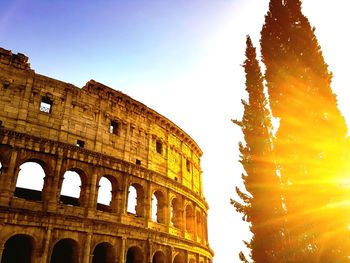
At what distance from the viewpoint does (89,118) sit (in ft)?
61.3

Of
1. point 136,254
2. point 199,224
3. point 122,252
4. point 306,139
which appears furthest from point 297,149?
point 199,224

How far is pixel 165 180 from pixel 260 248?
1033 centimetres

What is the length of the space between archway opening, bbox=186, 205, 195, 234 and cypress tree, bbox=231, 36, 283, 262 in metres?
11.7

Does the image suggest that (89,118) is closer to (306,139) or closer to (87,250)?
(87,250)

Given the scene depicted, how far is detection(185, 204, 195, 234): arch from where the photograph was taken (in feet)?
77.2

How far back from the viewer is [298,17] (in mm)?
14242

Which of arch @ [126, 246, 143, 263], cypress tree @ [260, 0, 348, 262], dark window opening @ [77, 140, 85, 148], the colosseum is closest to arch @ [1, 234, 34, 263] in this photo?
the colosseum

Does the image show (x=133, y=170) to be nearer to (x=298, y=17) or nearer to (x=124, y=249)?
(x=124, y=249)

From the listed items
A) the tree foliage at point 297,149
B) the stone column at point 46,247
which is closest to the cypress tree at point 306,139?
the tree foliage at point 297,149

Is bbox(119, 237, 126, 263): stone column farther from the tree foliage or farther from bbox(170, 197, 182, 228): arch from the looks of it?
the tree foliage

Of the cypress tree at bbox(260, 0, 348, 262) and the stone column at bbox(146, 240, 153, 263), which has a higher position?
the cypress tree at bbox(260, 0, 348, 262)

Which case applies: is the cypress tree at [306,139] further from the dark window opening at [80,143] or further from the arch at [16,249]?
the arch at [16,249]

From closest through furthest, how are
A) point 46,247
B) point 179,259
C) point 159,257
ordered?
point 46,247
point 159,257
point 179,259

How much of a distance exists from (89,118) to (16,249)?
8.25m
